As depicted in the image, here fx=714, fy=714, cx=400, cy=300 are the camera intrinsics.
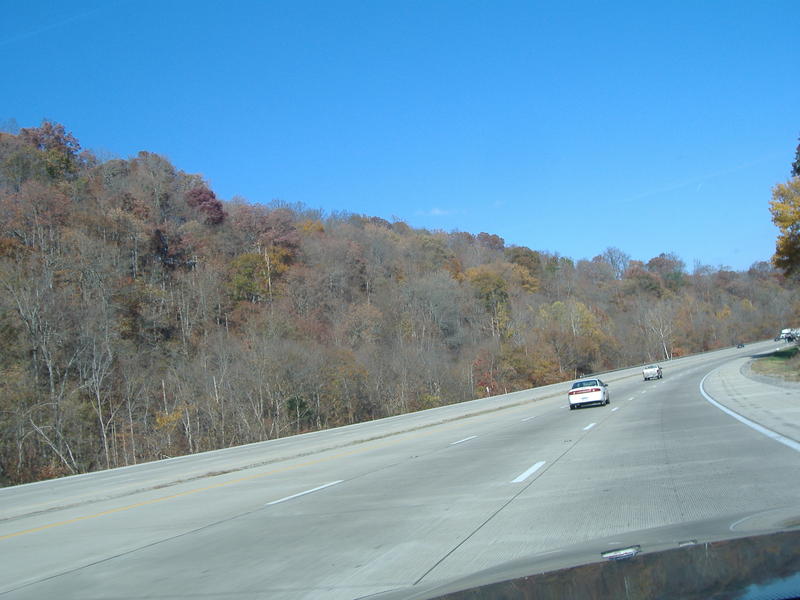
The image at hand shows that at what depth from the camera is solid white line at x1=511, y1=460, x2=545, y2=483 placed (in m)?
12.1

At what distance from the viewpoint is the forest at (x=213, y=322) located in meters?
42.1

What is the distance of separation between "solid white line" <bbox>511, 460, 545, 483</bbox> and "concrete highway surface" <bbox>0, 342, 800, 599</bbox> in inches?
1.0

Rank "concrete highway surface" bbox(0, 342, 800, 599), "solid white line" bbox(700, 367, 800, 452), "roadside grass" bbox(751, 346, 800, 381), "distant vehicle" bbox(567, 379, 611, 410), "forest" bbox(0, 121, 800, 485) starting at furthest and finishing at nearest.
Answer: "forest" bbox(0, 121, 800, 485), "roadside grass" bbox(751, 346, 800, 381), "distant vehicle" bbox(567, 379, 611, 410), "solid white line" bbox(700, 367, 800, 452), "concrete highway surface" bbox(0, 342, 800, 599)

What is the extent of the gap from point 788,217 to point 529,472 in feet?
151

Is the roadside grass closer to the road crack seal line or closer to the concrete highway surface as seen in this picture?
the concrete highway surface

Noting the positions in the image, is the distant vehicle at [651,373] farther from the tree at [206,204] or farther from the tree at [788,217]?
the tree at [206,204]

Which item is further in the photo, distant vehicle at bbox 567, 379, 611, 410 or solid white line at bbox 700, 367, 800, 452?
distant vehicle at bbox 567, 379, 611, 410

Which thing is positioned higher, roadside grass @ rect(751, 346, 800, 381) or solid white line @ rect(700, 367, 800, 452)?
solid white line @ rect(700, 367, 800, 452)

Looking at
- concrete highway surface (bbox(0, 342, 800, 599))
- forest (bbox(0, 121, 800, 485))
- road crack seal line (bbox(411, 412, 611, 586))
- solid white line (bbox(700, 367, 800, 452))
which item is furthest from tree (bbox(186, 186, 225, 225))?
road crack seal line (bbox(411, 412, 611, 586))

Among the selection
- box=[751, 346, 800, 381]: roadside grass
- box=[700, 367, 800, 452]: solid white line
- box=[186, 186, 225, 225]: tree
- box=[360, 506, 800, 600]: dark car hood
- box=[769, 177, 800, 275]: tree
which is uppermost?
box=[186, 186, 225, 225]: tree

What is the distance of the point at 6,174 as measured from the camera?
6544cm

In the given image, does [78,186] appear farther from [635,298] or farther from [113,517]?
[635,298]

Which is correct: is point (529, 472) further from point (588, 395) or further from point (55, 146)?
point (55, 146)

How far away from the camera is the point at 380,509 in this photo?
34.0ft
